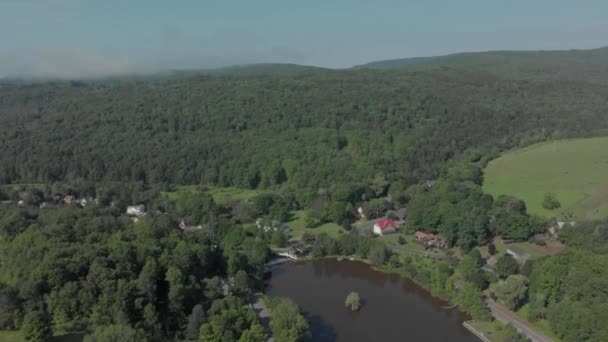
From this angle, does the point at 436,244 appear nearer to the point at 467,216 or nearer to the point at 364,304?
the point at 467,216

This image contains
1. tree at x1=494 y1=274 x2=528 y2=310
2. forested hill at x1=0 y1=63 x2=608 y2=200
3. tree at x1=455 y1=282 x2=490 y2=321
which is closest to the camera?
tree at x1=455 y1=282 x2=490 y2=321

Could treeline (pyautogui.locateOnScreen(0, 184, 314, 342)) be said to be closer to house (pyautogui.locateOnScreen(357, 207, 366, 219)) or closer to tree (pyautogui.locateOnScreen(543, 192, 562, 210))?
house (pyautogui.locateOnScreen(357, 207, 366, 219))

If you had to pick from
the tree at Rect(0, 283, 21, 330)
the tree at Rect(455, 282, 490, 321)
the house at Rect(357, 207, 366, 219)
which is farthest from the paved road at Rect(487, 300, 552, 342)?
the tree at Rect(0, 283, 21, 330)

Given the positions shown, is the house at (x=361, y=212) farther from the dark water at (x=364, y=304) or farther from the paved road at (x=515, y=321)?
the paved road at (x=515, y=321)

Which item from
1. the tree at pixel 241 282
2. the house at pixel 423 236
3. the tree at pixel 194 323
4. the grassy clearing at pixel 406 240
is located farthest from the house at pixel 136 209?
the house at pixel 423 236

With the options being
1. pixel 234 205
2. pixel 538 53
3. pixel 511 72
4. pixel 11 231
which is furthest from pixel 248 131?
pixel 538 53

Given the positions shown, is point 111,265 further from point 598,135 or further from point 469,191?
point 598,135
